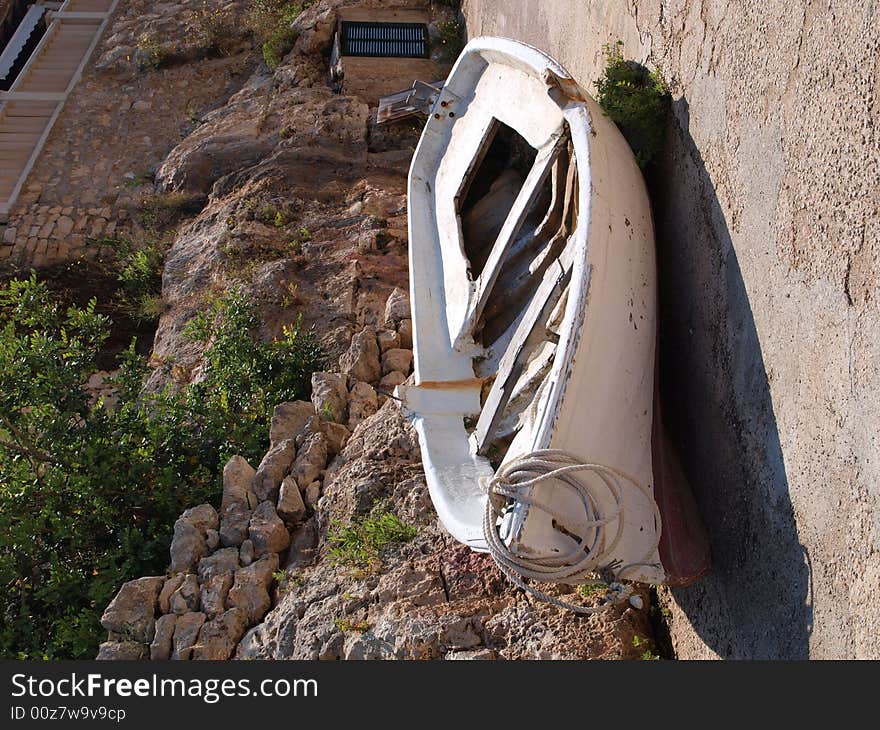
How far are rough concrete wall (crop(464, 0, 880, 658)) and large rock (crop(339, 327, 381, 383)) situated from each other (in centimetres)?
194

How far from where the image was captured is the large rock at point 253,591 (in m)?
4.66

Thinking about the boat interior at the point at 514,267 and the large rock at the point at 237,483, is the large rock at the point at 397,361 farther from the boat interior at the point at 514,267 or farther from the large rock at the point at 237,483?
the large rock at the point at 237,483

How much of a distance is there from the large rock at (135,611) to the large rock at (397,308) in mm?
2182

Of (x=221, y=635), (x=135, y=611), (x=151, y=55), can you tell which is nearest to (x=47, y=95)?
(x=151, y=55)

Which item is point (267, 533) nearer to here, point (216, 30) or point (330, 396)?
point (330, 396)

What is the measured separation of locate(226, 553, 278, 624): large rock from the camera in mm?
4660

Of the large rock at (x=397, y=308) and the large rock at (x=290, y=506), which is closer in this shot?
the large rock at (x=290, y=506)

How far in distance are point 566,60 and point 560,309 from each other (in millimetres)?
2512

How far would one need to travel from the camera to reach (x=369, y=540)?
4637 mm

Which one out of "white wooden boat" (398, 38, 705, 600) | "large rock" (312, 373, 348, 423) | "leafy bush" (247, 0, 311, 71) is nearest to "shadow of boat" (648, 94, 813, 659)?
"white wooden boat" (398, 38, 705, 600)

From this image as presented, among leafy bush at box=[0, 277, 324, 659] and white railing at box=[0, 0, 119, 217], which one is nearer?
leafy bush at box=[0, 277, 324, 659]

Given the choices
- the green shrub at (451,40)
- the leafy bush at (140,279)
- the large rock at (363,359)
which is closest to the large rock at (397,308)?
the large rock at (363,359)

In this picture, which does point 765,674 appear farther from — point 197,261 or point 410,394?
point 197,261

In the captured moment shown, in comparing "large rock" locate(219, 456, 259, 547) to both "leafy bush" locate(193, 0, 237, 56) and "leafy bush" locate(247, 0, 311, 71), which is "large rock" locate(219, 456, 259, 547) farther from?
"leafy bush" locate(193, 0, 237, 56)
